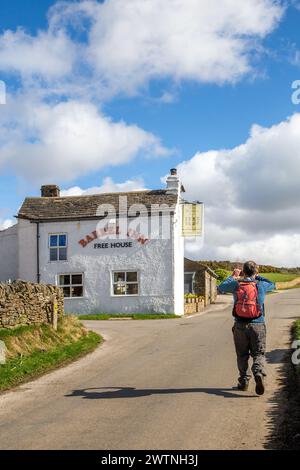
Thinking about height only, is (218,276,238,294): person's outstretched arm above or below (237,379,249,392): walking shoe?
above

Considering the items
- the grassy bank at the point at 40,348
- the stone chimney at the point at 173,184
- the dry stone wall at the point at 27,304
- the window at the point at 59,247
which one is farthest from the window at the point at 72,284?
the grassy bank at the point at 40,348

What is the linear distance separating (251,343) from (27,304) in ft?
27.4

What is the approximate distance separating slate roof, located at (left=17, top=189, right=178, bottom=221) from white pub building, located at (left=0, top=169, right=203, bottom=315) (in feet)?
0.18

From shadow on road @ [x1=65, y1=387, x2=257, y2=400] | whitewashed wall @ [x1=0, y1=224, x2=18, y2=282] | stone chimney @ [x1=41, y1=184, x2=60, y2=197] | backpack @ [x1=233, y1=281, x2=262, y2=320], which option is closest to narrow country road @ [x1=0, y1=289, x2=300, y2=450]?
shadow on road @ [x1=65, y1=387, x2=257, y2=400]

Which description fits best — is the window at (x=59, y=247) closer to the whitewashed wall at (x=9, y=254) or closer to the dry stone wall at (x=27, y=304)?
the whitewashed wall at (x=9, y=254)

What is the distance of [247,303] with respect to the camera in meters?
8.66

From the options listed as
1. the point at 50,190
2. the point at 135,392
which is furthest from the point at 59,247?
the point at 135,392

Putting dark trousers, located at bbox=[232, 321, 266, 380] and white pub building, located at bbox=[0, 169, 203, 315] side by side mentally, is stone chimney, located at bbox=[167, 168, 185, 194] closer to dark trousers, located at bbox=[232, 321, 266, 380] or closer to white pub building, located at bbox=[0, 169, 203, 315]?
white pub building, located at bbox=[0, 169, 203, 315]

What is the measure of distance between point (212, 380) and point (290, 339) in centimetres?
618

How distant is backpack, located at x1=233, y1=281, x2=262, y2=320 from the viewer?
8.64 metres

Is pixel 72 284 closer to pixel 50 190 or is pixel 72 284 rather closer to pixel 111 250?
pixel 111 250

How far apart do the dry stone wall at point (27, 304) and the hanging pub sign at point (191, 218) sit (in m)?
15.1
